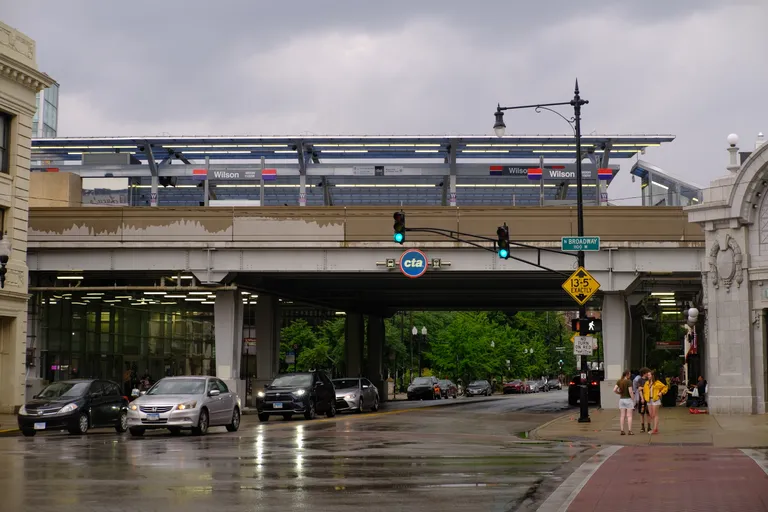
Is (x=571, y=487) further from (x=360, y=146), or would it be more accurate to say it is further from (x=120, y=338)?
(x=120, y=338)

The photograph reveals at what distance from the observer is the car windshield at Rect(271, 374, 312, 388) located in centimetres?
3660

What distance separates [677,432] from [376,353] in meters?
40.3

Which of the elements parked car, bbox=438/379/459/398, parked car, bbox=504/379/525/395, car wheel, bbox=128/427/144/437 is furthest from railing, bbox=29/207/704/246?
parked car, bbox=504/379/525/395

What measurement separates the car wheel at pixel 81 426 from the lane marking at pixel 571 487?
14.6 m

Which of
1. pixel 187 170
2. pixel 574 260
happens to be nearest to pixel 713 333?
pixel 574 260

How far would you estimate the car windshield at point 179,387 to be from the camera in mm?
27344

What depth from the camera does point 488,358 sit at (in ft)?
292

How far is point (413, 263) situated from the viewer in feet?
136

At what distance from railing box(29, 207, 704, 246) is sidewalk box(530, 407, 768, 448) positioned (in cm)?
939

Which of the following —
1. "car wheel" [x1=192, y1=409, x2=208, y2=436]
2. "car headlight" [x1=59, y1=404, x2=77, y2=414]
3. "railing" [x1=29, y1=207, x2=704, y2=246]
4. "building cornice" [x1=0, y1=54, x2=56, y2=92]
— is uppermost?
"building cornice" [x1=0, y1=54, x2=56, y2=92]

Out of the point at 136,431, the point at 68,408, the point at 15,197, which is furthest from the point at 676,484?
the point at 15,197

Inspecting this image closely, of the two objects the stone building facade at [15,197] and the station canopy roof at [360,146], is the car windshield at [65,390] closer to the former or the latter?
the stone building facade at [15,197]

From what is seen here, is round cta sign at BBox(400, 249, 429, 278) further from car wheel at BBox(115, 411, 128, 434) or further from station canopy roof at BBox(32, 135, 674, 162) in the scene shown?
car wheel at BBox(115, 411, 128, 434)

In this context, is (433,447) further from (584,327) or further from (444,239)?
(444,239)
